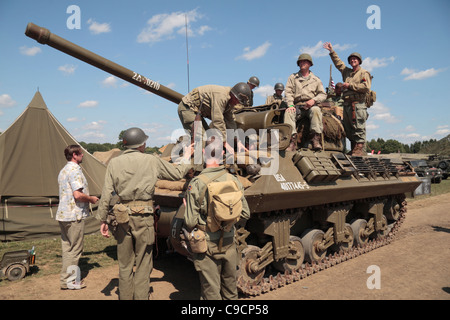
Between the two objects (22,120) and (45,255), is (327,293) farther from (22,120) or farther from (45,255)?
(22,120)

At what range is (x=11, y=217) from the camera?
9078 millimetres

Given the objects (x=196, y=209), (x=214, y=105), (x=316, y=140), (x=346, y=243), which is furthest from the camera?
(x=346, y=243)

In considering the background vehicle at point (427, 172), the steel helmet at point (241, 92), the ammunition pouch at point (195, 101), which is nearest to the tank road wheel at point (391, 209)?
the steel helmet at point (241, 92)

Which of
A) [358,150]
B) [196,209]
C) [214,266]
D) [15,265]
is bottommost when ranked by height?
[15,265]

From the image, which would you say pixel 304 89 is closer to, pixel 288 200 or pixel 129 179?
pixel 288 200

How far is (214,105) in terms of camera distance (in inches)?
210

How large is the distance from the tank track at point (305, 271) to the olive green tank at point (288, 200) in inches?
0.7

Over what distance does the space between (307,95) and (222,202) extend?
4782 mm

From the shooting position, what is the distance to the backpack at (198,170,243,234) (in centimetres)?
378

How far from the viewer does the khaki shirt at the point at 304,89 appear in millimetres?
7797

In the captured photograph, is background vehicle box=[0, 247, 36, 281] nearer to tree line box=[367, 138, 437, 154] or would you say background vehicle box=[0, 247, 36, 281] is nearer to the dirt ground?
the dirt ground

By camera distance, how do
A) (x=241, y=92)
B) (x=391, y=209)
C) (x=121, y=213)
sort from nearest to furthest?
(x=121, y=213), (x=241, y=92), (x=391, y=209)

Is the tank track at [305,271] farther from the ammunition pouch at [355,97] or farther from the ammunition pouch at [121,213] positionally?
the ammunition pouch at [355,97]

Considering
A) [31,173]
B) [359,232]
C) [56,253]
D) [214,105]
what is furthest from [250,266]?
[31,173]
